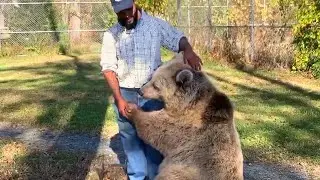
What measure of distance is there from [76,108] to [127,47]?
19.0 ft

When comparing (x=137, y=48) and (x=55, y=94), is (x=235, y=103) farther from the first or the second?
(x=137, y=48)

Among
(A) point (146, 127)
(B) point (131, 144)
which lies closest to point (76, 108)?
(B) point (131, 144)

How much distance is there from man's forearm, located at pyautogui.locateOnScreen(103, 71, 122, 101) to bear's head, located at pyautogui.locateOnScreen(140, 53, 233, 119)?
30 centimetres

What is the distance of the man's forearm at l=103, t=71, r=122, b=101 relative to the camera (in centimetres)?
493

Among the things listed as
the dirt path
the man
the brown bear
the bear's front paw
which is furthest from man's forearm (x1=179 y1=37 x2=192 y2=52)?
the dirt path

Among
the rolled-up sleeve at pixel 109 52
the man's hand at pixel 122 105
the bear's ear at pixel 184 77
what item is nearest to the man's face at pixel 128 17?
the rolled-up sleeve at pixel 109 52

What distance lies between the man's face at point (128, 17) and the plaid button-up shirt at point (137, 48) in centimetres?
5

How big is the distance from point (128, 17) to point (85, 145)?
363 centimetres

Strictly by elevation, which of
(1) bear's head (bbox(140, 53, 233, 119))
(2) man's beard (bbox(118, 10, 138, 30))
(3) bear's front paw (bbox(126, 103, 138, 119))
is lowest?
(3) bear's front paw (bbox(126, 103, 138, 119))

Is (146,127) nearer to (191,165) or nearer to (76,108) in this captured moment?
(191,165)

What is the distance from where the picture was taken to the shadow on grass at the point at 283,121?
26.6 ft

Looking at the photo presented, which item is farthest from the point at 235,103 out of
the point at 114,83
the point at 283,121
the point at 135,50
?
the point at 114,83

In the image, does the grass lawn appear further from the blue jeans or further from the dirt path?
the blue jeans

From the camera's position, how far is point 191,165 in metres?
4.48
